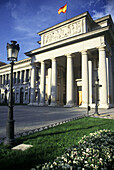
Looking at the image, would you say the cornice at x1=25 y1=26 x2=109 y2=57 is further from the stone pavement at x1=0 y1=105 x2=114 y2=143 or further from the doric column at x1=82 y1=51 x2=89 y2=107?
the stone pavement at x1=0 y1=105 x2=114 y2=143

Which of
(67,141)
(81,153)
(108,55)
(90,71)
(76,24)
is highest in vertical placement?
(76,24)

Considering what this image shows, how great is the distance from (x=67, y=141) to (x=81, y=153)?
1590mm

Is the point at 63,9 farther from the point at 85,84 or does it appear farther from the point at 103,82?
the point at 103,82

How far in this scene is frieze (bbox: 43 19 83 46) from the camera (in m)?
25.1

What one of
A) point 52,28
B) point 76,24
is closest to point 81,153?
point 76,24

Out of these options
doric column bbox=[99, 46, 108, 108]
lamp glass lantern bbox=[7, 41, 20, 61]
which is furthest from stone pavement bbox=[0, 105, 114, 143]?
doric column bbox=[99, 46, 108, 108]

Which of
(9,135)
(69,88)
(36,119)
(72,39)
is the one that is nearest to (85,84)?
(69,88)

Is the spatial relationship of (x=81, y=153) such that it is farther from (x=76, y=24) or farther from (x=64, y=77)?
(x=64, y=77)

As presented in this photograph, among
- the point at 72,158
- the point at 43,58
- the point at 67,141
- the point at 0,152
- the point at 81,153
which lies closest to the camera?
the point at 72,158

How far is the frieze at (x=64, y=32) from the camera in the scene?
82.2 feet

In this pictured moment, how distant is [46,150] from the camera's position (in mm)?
3832

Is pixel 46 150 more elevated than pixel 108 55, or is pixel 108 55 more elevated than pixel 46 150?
pixel 108 55

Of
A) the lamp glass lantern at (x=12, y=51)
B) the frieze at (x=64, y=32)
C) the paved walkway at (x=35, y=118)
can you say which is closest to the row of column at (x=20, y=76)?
the frieze at (x=64, y=32)

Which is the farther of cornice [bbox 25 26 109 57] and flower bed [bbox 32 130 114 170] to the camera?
cornice [bbox 25 26 109 57]
